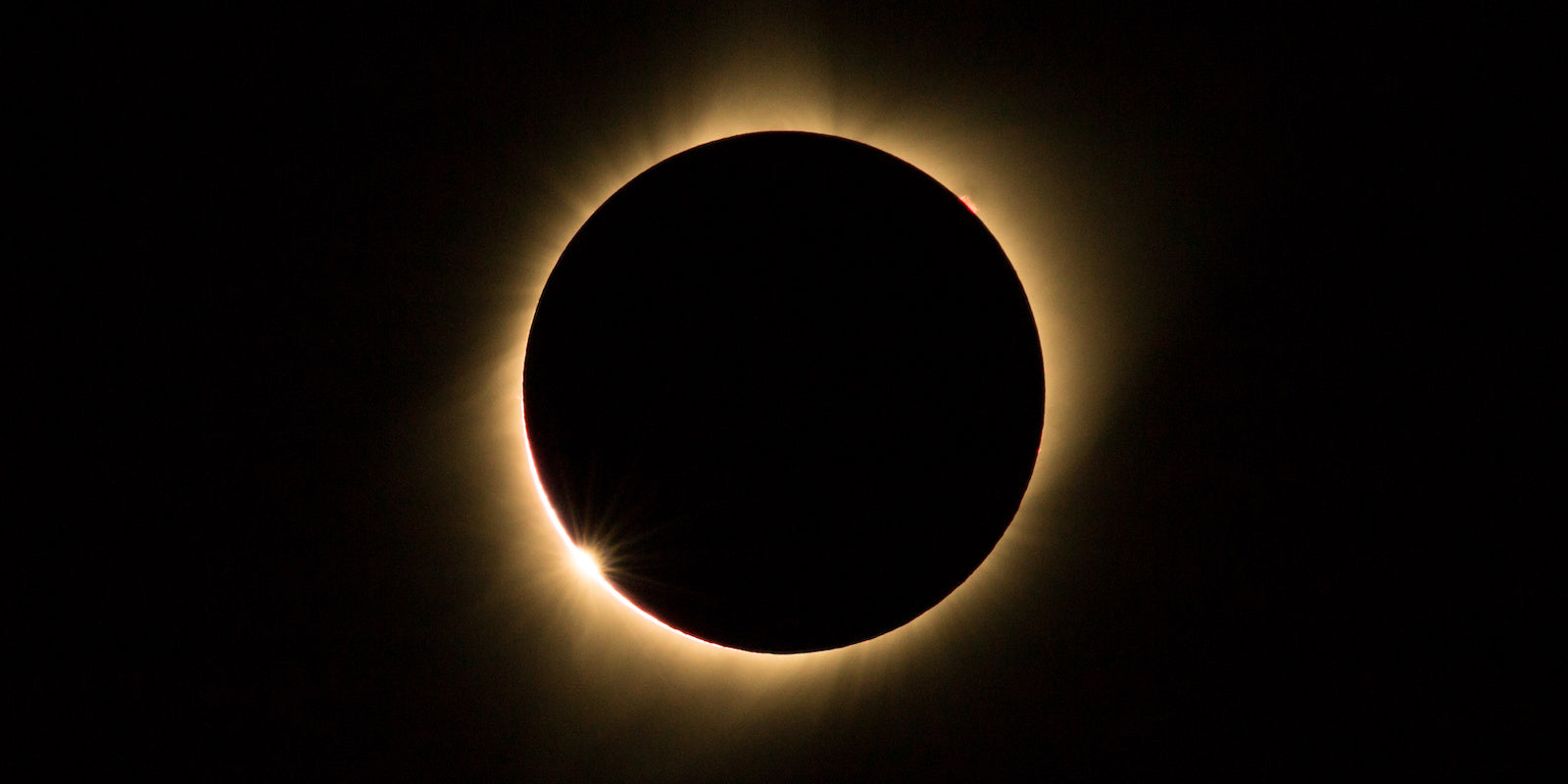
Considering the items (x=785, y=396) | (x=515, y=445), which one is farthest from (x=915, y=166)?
(x=515, y=445)

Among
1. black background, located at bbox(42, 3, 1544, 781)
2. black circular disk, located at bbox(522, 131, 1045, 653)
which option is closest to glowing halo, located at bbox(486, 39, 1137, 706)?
black background, located at bbox(42, 3, 1544, 781)

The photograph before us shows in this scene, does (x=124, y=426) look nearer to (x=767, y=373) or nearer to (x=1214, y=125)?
(x=767, y=373)

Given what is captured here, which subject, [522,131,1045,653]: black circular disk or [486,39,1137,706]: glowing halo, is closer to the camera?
[522,131,1045,653]: black circular disk

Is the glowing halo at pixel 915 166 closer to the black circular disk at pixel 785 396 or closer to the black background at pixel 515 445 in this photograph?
the black background at pixel 515 445

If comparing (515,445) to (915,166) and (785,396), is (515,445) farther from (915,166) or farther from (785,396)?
(915,166)

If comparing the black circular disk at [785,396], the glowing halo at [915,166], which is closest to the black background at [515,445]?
the glowing halo at [915,166]

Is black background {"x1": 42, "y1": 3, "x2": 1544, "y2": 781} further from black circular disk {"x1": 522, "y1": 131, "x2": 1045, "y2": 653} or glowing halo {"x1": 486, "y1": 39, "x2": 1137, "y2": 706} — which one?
black circular disk {"x1": 522, "y1": 131, "x2": 1045, "y2": 653}
